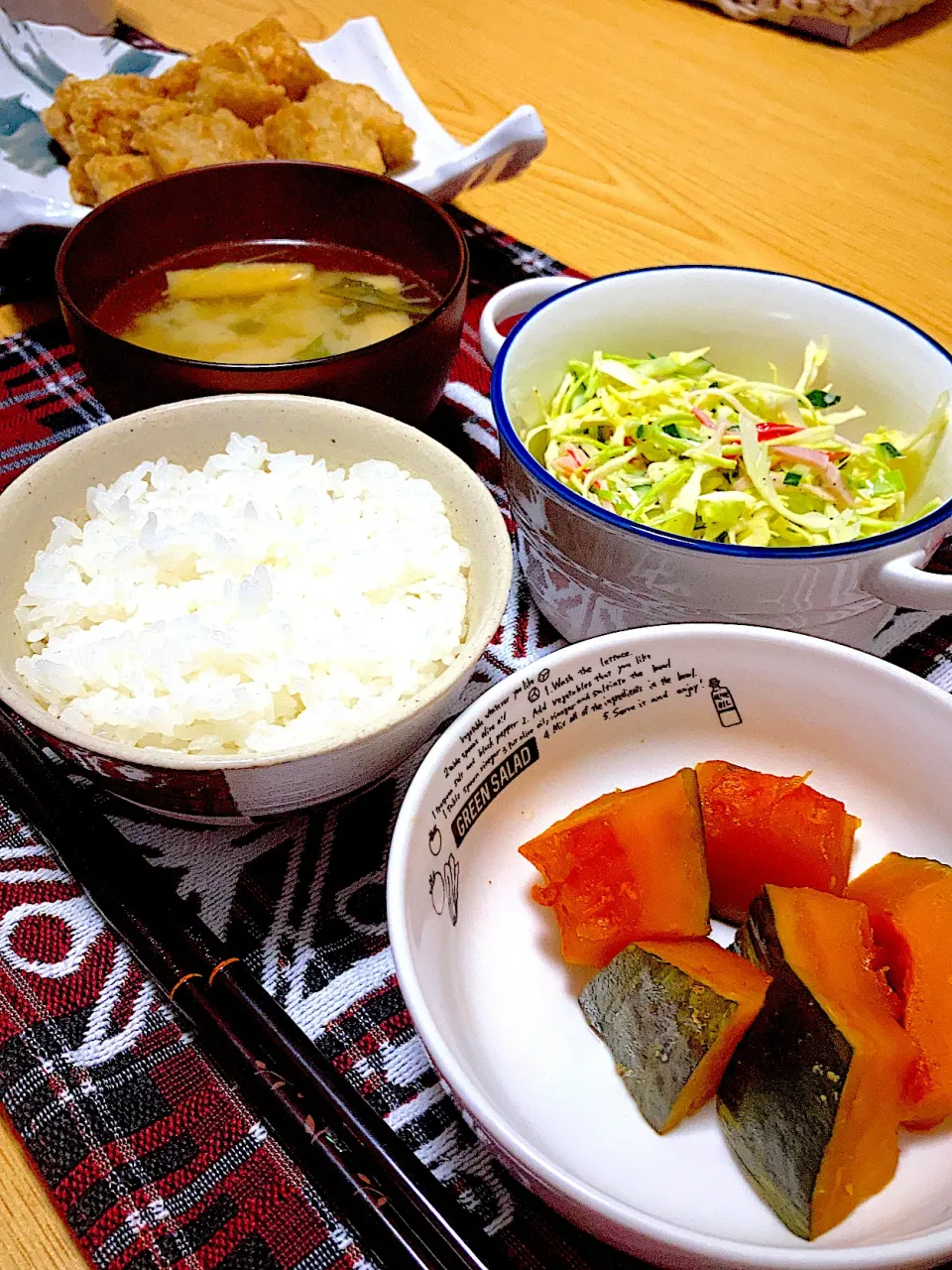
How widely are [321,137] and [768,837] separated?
54.8 inches

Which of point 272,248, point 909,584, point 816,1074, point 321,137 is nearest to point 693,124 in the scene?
point 321,137

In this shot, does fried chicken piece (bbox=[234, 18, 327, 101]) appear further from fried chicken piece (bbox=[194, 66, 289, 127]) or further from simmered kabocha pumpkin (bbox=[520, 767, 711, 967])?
simmered kabocha pumpkin (bbox=[520, 767, 711, 967])

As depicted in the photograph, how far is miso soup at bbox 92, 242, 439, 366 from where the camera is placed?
135cm

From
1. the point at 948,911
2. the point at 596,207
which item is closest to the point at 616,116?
the point at 596,207

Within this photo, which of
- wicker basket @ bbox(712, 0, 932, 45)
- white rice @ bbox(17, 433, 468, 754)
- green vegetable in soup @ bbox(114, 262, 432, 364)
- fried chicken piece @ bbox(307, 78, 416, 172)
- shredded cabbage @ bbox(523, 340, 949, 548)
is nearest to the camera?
white rice @ bbox(17, 433, 468, 754)

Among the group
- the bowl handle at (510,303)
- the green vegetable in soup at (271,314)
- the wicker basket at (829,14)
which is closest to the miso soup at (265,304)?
the green vegetable in soup at (271,314)

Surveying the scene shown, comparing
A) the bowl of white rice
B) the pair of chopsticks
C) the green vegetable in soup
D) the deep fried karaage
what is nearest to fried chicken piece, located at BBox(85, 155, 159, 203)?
the deep fried karaage

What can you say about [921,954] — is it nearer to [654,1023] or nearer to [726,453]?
[654,1023]

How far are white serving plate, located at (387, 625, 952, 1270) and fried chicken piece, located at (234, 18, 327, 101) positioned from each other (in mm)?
1374

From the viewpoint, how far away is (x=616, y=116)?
7.43ft

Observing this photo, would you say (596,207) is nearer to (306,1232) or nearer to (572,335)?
(572,335)

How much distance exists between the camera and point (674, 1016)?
28.3 inches

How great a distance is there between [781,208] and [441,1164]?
186 cm

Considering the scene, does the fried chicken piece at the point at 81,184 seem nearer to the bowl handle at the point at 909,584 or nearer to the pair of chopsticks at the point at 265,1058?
the pair of chopsticks at the point at 265,1058
